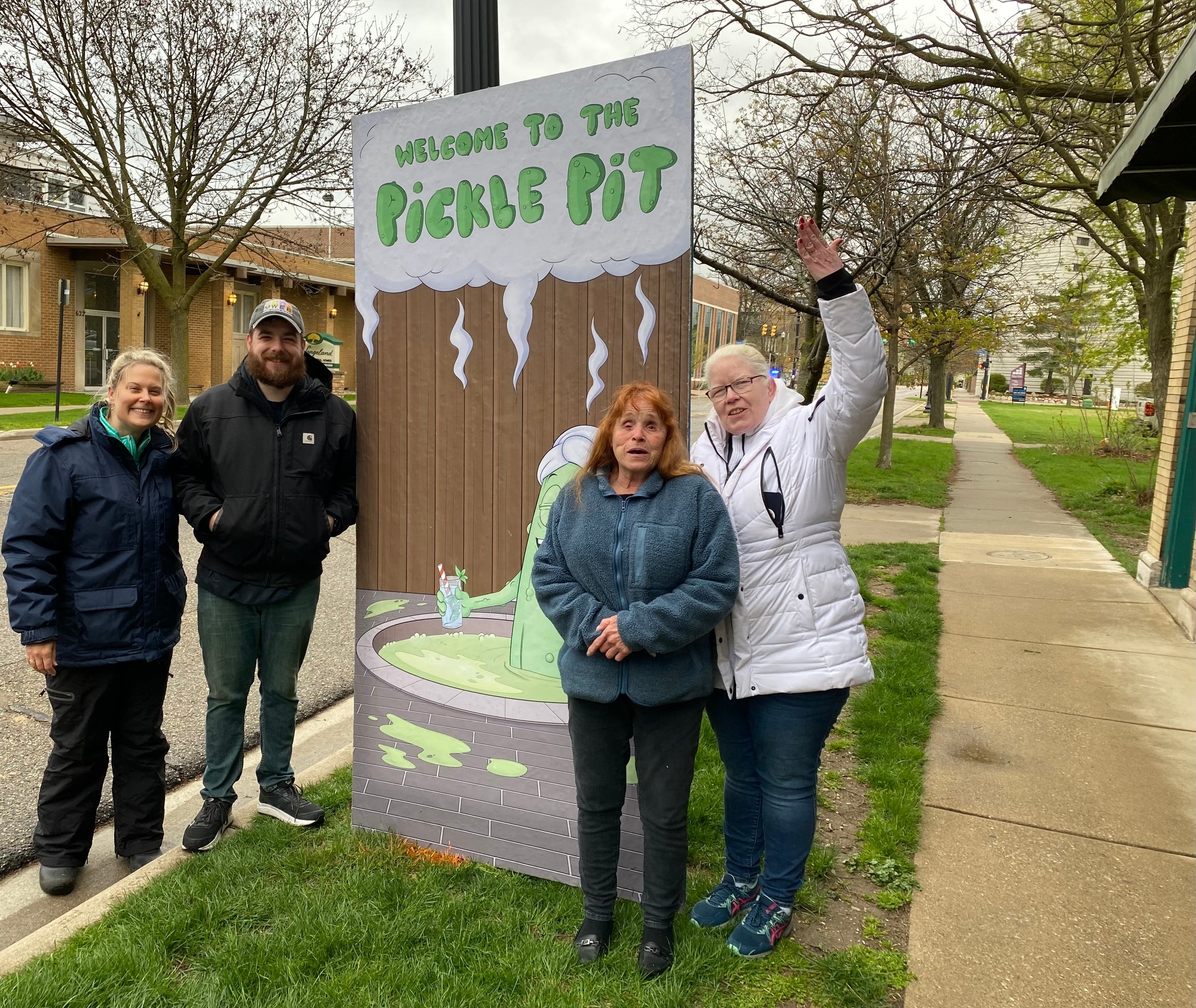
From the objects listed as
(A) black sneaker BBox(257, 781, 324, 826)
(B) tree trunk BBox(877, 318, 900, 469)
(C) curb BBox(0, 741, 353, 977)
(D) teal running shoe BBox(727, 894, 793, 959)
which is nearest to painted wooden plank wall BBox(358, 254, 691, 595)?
(A) black sneaker BBox(257, 781, 324, 826)

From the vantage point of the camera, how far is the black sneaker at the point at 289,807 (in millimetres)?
3553

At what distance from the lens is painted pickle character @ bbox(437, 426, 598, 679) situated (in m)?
3.13

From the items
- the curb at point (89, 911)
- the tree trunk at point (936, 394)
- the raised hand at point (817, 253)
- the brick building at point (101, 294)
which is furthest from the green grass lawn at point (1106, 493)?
the brick building at point (101, 294)

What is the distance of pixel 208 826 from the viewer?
336 centimetres

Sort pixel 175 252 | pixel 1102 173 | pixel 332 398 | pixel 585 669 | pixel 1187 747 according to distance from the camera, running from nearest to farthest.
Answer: pixel 585 669, pixel 332 398, pixel 1187 747, pixel 1102 173, pixel 175 252

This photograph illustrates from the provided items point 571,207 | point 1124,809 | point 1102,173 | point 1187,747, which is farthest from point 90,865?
point 1102,173

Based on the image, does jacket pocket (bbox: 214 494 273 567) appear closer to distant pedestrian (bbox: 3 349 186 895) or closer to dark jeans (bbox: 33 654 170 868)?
distant pedestrian (bbox: 3 349 186 895)

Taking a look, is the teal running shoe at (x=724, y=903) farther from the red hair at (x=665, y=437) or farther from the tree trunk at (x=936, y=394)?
the tree trunk at (x=936, y=394)

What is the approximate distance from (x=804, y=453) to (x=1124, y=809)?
7.82ft

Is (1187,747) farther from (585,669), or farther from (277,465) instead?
(277,465)

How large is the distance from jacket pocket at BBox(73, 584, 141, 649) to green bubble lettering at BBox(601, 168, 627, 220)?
2.05 meters

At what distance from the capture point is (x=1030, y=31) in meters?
6.95

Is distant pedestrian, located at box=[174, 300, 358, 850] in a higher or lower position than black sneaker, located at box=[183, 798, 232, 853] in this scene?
higher

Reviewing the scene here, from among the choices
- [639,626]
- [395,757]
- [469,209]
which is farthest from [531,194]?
[395,757]
